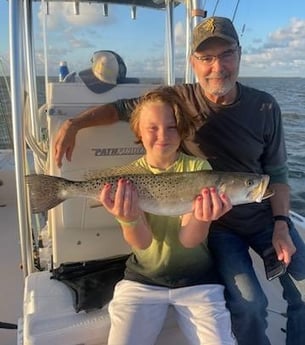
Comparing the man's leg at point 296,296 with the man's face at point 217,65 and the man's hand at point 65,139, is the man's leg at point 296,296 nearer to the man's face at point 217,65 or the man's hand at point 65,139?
the man's face at point 217,65

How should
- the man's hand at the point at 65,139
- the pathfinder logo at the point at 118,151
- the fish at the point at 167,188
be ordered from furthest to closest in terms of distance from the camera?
1. the pathfinder logo at the point at 118,151
2. the man's hand at the point at 65,139
3. the fish at the point at 167,188

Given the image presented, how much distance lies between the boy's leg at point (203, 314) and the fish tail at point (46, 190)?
0.69 m

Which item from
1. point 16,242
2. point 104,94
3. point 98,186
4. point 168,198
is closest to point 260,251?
point 168,198

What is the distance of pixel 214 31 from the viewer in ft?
7.73

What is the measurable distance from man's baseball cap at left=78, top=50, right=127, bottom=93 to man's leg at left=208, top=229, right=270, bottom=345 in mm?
1216

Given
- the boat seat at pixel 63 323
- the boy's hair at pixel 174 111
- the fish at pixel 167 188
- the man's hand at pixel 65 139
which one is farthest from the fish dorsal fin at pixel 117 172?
the boat seat at pixel 63 323

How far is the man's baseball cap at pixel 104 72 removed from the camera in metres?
2.73

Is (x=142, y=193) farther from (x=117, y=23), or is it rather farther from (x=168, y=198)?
(x=117, y=23)

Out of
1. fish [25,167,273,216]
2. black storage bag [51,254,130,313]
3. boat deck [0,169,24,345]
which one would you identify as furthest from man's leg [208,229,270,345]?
boat deck [0,169,24,345]

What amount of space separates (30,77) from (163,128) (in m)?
1.65

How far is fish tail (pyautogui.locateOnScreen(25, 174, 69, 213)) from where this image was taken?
2.06 metres

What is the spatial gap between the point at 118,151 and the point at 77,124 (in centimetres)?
30

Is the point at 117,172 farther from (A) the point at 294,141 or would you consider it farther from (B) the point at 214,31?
(A) the point at 294,141

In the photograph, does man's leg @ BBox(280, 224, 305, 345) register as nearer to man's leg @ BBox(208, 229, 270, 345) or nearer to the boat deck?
man's leg @ BBox(208, 229, 270, 345)
